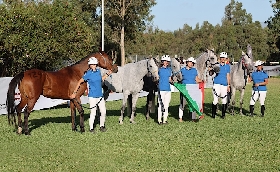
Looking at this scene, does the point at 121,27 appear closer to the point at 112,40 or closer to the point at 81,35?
the point at 112,40

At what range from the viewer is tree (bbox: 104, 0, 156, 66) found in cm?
4644

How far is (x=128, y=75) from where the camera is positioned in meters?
13.3

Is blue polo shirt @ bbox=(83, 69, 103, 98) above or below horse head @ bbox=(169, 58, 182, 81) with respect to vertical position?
below

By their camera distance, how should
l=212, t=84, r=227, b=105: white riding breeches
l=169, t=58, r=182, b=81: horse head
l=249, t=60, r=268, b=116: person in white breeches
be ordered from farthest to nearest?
l=249, t=60, r=268, b=116: person in white breeches
l=212, t=84, r=227, b=105: white riding breeches
l=169, t=58, r=182, b=81: horse head

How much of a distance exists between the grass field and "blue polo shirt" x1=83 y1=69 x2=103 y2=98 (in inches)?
44.0

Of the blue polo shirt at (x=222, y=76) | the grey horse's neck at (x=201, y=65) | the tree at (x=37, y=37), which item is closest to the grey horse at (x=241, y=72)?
the blue polo shirt at (x=222, y=76)

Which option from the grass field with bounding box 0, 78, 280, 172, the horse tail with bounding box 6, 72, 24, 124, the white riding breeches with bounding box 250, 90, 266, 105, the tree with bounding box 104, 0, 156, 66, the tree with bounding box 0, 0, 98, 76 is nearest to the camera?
the grass field with bounding box 0, 78, 280, 172

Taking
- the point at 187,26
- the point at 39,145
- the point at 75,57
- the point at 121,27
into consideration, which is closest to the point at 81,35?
the point at 75,57

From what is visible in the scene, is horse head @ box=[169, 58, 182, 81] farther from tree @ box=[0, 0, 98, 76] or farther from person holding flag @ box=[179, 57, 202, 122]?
tree @ box=[0, 0, 98, 76]

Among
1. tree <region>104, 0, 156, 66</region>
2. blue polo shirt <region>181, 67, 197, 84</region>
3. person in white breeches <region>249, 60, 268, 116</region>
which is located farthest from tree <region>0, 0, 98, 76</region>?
tree <region>104, 0, 156, 66</region>

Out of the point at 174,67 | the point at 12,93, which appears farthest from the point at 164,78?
the point at 12,93

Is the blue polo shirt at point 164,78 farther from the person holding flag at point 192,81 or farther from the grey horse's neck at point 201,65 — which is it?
the grey horse's neck at point 201,65

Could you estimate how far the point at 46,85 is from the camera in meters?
11.4

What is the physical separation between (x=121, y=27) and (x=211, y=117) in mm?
34771
